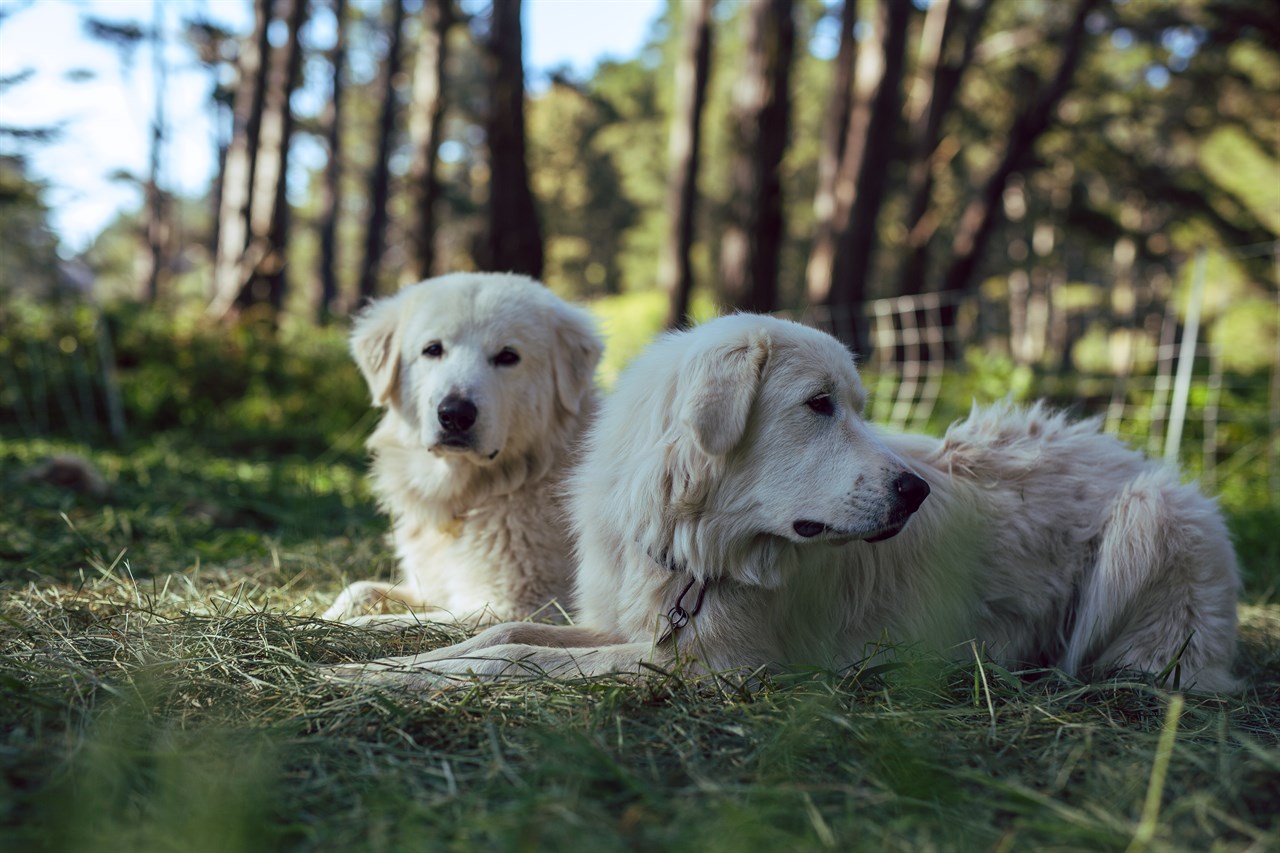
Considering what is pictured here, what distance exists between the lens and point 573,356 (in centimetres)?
436

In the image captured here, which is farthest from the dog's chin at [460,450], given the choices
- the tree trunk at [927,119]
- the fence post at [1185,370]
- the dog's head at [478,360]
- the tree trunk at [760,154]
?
the tree trunk at [927,119]

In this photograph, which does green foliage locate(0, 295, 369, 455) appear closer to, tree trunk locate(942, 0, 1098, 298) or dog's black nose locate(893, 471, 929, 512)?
dog's black nose locate(893, 471, 929, 512)

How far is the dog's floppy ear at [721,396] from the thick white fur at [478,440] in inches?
51.1

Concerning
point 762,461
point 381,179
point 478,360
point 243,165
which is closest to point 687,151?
point 243,165

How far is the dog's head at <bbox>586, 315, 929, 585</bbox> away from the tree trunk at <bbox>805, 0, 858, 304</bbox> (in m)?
11.9

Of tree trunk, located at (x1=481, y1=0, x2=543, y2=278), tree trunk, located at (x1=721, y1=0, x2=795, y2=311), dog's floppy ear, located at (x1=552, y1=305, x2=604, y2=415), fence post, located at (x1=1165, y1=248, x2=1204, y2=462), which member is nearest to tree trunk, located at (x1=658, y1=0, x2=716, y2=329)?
tree trunk, located at (x1=721, y1=0, x2=795, y2=311)

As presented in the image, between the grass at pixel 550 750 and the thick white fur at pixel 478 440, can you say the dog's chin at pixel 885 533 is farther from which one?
the thick white fur at pixel 478 440

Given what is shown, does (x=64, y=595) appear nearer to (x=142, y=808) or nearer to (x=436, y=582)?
(x=436, y=582)

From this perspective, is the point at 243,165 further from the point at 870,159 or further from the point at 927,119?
the point at 927,119

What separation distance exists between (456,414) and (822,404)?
160 centimetres

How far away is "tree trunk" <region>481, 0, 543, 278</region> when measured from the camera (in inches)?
398

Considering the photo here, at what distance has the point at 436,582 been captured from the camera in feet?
13.5

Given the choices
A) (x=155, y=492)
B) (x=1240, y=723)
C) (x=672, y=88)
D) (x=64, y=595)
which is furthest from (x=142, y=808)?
(x=672, y=88)

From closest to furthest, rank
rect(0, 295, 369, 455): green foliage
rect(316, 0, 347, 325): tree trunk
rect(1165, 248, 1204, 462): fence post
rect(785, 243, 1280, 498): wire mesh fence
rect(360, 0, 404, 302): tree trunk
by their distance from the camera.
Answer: rect(1165, 248, 1204, 462): fence post → rect(785, 243, 1280, 498): wire mesh fence → rect(0, 295, 369, 455): green foliage → rect(360, 0, 404, 302): tree trunk → rect(316, 0, 347, 325): tree trunk
